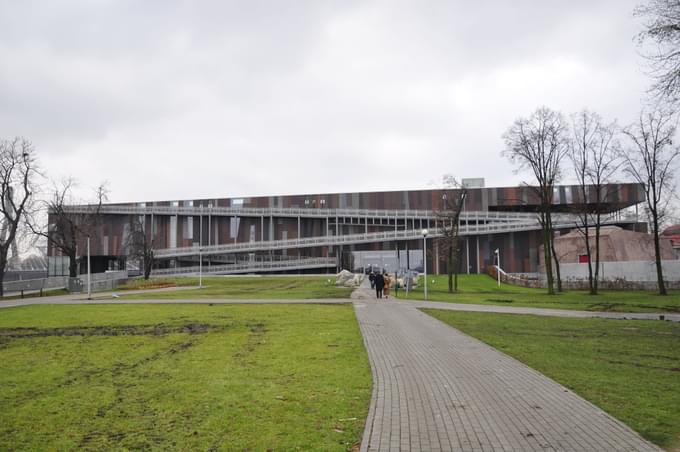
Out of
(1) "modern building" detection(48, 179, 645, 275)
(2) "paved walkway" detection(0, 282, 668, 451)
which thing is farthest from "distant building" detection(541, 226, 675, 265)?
(2) "paved walkway" detection(0, 282, 668, 451)

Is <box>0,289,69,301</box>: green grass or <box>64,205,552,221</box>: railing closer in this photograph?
<box>0,289,69,301</box>: green grass

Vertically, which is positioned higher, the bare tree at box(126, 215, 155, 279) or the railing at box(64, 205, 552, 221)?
the railing at box(64, 205, 552, 221)

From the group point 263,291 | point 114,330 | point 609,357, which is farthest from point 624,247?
point 114,330

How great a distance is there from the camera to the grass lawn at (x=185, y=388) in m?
5.90

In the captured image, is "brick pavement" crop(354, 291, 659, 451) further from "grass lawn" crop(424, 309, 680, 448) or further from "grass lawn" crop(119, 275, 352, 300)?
"grass lawn" crop(119, 275, 352, 300)

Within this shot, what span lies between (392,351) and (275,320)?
735cm

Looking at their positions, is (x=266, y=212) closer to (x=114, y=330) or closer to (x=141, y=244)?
(x=141, y=244)

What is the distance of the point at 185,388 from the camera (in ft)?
26.9

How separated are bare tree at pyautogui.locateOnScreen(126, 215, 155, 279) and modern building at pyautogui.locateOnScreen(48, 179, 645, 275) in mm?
1100

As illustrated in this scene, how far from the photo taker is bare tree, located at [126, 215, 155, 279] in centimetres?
6125

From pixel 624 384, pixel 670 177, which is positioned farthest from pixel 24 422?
pixel 670 177

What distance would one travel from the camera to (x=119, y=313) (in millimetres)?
22141

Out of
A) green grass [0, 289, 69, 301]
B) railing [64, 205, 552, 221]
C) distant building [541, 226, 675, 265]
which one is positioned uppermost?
railing [64, 205, 552, 221]

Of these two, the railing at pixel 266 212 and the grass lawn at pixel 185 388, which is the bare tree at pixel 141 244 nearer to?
the railing at pixel 266 212
